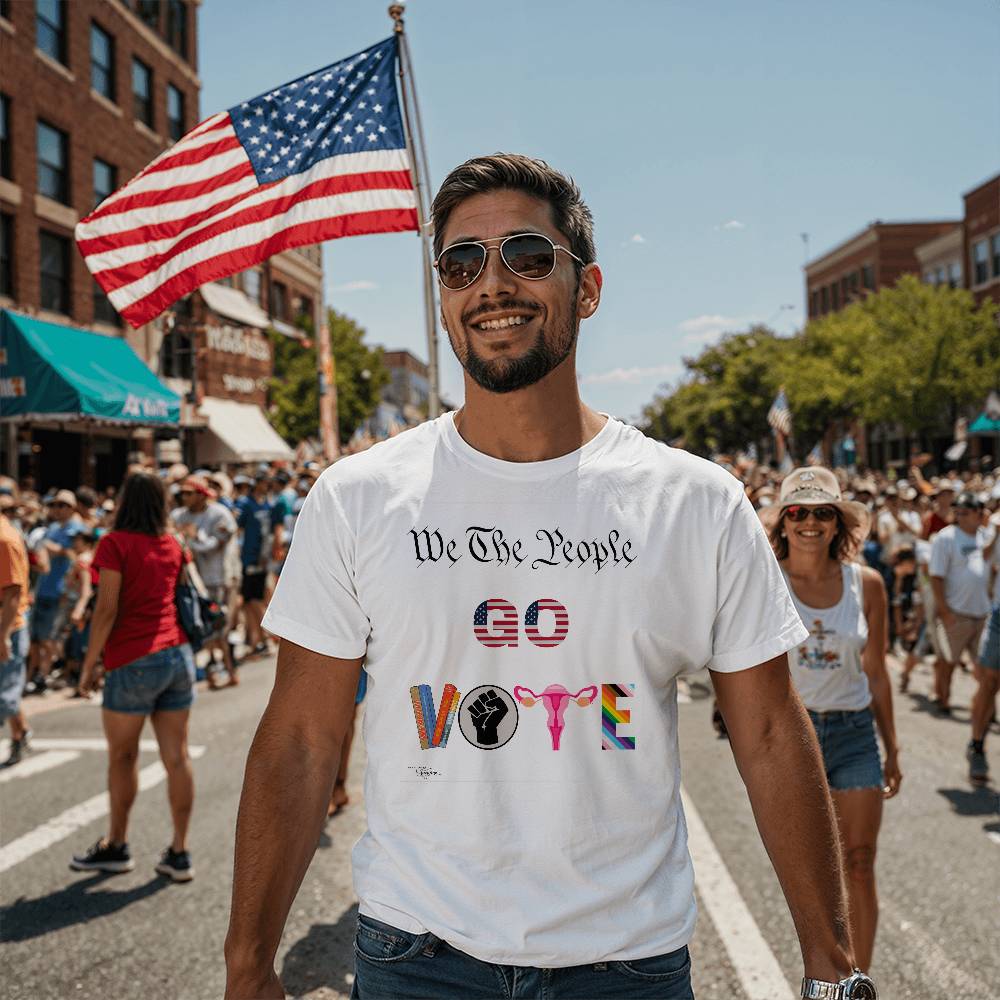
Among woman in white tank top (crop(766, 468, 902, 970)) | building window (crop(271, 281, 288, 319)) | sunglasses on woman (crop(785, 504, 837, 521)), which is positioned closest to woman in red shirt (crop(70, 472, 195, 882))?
woman in white tank top (crop(766, 468, 902, 970))

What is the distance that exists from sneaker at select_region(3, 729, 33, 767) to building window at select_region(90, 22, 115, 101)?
62.9ft

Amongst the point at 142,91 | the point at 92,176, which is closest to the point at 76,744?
the point at 92,176

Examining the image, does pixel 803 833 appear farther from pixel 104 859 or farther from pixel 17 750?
pixel 17 750

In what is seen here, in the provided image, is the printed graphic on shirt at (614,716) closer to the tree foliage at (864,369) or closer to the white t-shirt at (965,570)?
the white t-shirt at (965,570)

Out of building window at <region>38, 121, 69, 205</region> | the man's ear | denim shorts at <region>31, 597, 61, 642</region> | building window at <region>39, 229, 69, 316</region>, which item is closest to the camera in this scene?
the man's ear

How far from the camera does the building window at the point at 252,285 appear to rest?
35938 mm

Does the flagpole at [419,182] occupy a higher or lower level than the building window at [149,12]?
lower

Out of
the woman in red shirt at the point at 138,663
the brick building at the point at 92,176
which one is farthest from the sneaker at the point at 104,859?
the brick building at the point at 92,176

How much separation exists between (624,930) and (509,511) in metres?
0.81

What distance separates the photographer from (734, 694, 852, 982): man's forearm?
1968mm

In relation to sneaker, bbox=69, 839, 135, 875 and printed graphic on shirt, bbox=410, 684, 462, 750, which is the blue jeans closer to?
printed graphic on shirt, bbox=410, 684, 462, 750

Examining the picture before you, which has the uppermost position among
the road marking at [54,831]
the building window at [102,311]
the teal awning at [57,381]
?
the building window at [102,311]

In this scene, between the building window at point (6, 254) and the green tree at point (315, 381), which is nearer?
the building window at point (6, 254)

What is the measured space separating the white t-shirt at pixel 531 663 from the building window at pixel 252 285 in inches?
1376
